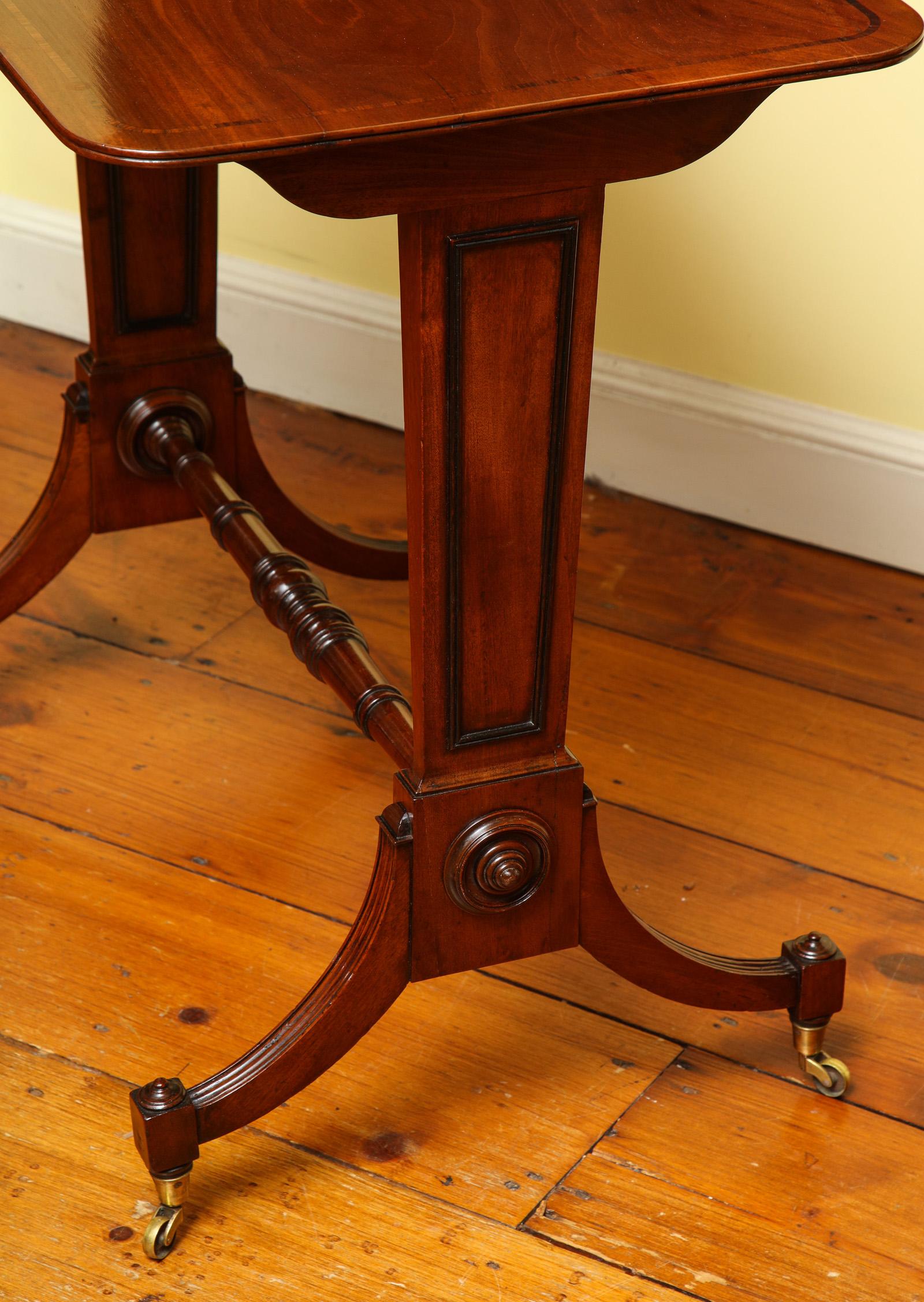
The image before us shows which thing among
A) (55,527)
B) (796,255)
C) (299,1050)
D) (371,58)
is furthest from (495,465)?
(796,255)

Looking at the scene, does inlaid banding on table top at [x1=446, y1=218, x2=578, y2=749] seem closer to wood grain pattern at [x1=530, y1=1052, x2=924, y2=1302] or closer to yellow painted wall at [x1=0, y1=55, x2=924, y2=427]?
wood grain pattern at [x1=530, y1=1052, x2=924, y2=1302]

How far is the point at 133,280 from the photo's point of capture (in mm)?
1384

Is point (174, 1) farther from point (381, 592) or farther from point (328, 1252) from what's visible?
point (381, 592)

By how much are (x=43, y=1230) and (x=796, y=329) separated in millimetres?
1220

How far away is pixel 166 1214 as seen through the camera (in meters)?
0.99

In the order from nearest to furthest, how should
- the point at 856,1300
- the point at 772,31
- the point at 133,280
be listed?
the point at 772,31
the point at 856,1300
the point at 133,280

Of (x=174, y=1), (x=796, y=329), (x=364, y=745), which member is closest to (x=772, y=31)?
(x=174, y=1)

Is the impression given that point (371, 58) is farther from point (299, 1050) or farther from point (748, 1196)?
point (748, 1196)

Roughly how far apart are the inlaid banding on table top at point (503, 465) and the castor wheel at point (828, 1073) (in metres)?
Result: 0.35

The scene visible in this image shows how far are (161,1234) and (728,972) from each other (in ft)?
1.37

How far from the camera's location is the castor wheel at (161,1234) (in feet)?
3.22

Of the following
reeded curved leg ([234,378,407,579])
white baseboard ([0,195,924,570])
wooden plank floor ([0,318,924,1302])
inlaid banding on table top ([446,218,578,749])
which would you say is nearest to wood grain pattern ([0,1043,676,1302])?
wooden plank floor ([0,318,924,1302])

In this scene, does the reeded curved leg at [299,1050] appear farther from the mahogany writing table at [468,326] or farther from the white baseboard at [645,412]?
the white baseboard at [645,412]

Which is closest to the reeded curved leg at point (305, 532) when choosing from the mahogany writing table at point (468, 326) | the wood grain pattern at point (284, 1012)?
the mahogany writing table at point (468, 326)
